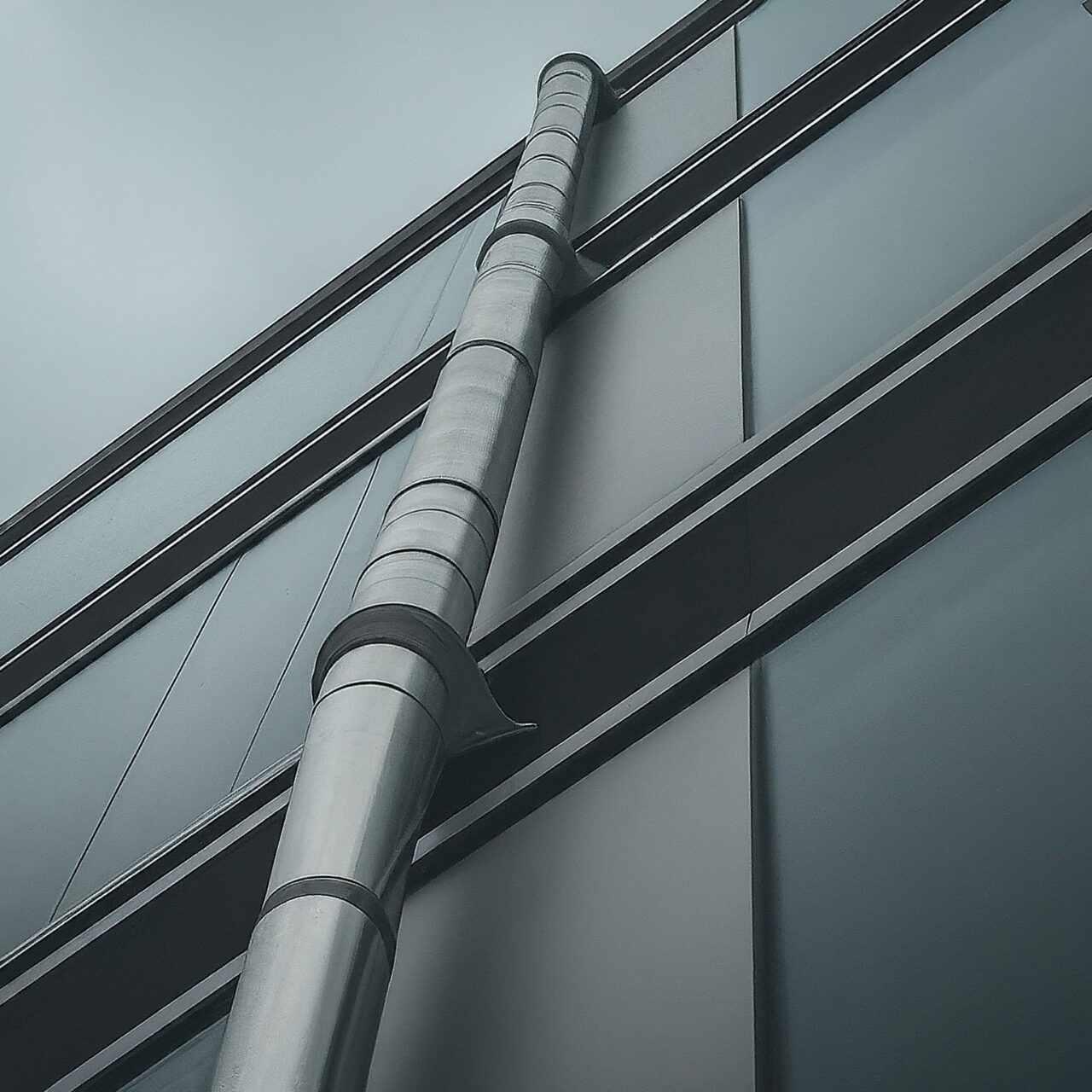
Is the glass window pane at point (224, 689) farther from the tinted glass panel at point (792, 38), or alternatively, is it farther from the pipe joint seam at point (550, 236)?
the tinted glass panel at point (792, 38)

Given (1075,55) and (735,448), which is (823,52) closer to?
(1075,55)

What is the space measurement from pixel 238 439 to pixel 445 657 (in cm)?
664

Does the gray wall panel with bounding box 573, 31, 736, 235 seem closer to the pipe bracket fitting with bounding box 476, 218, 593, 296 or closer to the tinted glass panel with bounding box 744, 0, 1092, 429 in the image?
the pipe bracket fitting with bounding box 476, 218, 593, 296

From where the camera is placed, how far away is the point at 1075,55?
649cm

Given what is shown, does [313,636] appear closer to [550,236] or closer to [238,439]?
[550,236]

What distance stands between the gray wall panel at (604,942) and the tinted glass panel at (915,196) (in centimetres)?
197

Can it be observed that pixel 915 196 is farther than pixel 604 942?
Yes

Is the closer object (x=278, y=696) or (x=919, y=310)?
(x=919, y=310)

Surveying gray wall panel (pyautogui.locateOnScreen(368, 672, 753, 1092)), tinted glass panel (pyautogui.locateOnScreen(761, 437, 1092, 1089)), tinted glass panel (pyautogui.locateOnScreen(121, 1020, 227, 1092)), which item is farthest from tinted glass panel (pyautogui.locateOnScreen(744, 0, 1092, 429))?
tinted glass panel (pyautogui.locateOnScreen(121, 1020, 227, 1092))

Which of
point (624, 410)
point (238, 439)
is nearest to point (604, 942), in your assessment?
point (624, 410)

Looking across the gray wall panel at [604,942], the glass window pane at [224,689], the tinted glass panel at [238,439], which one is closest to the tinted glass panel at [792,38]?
the tinted glass panel at [238,439]

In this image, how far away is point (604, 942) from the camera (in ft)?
11.6

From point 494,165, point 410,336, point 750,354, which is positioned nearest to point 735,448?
point 750,354

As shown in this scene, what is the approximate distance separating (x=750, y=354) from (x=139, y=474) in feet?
23.3
